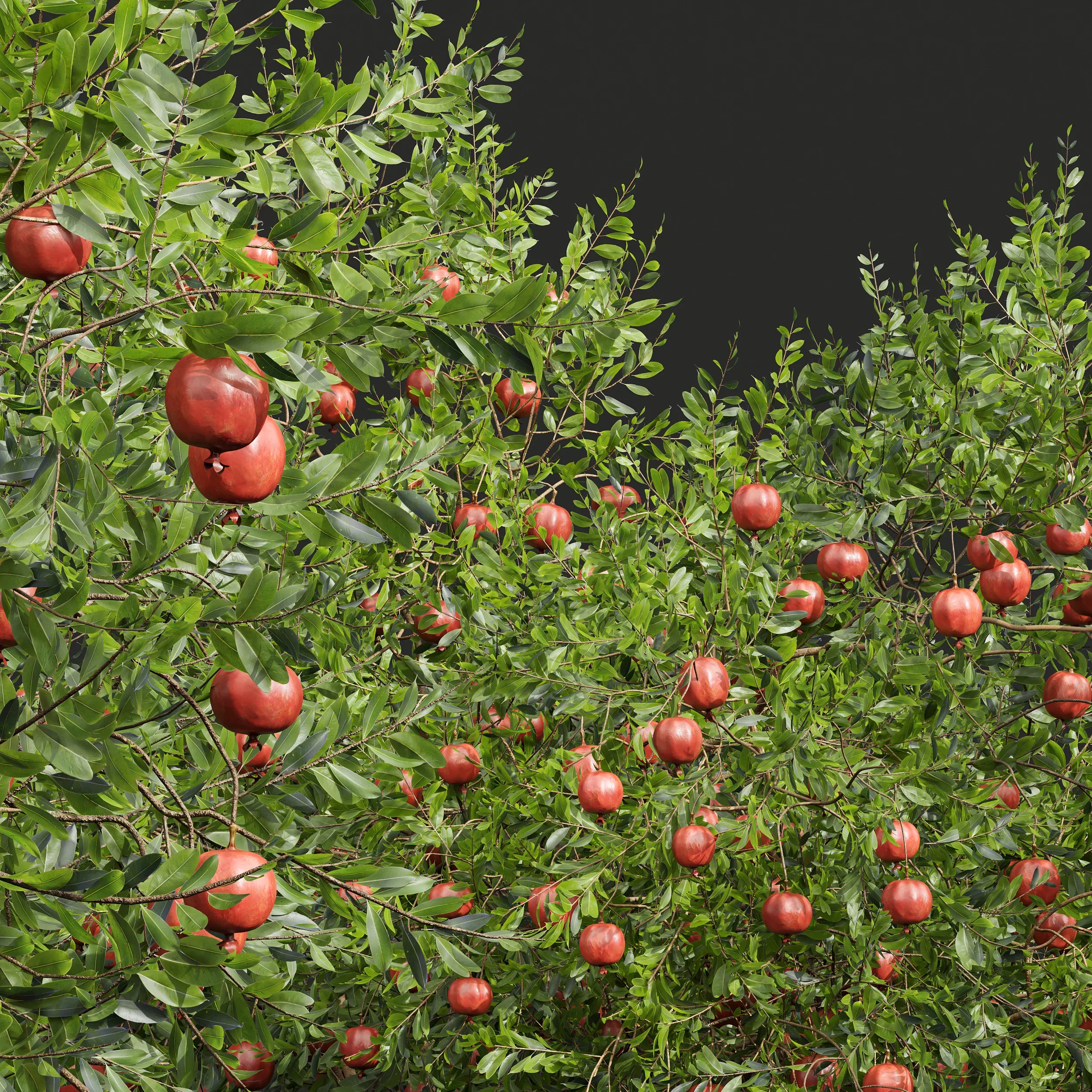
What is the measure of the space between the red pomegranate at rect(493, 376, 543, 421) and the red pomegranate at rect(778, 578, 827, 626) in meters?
0.94

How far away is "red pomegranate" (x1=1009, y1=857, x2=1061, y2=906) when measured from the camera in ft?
9.39

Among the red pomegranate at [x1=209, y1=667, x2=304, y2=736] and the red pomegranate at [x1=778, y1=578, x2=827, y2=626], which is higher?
the red pomegranate at [x1=209, y1=667, x2=304, y2=736]

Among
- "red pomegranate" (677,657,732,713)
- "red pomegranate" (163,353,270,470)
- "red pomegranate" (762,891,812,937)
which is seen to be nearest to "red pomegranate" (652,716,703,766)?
"red pomegranate" (677,657,732,713)

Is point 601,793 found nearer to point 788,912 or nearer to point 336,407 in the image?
point 788,912

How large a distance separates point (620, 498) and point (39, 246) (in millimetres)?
2022

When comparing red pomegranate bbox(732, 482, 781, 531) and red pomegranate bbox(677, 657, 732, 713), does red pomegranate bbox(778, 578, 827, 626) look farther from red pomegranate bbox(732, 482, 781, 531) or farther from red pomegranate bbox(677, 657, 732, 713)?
red pomegranate bbox(677, 657, 732, 713)

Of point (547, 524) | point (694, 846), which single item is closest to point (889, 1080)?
point (694, 846)

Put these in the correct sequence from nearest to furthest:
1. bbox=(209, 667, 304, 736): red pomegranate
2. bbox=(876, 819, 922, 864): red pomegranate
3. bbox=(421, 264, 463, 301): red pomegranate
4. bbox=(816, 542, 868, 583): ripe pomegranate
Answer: bbox=(209, 667, 304, 736): red pomegranate, bbox=(876, 819, 922, 864): red pomegranate, bbox=(816, 542, 868, 583): ripe pomegranate, bbox=(421, 264, 463, 301): red pomegranate

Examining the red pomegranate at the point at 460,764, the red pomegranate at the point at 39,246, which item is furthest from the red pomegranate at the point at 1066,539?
the red pomegranate at the point at 39,246

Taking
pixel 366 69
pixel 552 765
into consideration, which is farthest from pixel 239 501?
pixel 552 765

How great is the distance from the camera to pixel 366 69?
153cm

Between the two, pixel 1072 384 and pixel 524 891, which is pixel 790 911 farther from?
pixel 1072 384

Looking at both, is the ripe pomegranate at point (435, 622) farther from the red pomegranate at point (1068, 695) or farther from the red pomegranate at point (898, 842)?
the red pomegranate at point (1068, 695)

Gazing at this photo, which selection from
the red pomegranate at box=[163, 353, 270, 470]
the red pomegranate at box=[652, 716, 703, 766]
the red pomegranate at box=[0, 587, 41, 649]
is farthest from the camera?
the red pomegranate at box=[652, 716, 703, 766]
